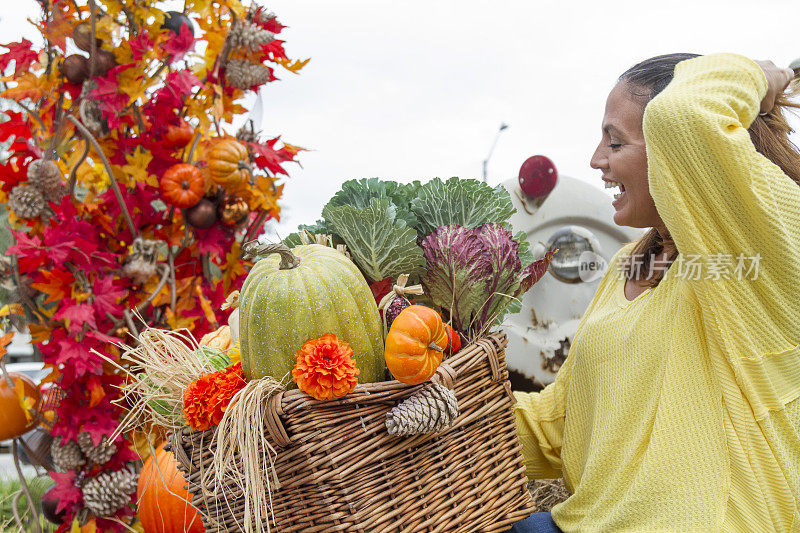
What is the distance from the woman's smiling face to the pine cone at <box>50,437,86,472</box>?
2430 mm

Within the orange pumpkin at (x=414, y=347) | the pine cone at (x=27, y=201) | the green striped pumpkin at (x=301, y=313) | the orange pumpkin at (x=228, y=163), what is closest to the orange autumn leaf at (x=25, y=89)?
the pine cone at (x=27, y=201)

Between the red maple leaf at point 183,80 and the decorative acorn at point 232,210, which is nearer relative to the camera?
the red maple leaf at point 183,80

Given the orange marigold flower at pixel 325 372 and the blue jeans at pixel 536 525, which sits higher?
the orange marigold flower at pixel 325 372

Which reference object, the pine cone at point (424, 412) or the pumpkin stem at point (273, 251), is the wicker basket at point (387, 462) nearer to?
the pine cone at point (424, 412)

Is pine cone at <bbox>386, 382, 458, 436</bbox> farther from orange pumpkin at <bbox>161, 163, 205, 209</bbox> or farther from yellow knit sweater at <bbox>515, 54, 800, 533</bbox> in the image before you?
orange pumpkin at <bbox>161, 163, 205, 209</bbox>

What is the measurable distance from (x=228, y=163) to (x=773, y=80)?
2068 millimetres

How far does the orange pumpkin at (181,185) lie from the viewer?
2.71m

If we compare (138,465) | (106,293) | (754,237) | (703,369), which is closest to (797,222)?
(754,237)

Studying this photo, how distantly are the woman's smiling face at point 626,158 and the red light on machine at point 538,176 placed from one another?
1717 millimetres

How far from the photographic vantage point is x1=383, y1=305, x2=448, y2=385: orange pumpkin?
4.26ft

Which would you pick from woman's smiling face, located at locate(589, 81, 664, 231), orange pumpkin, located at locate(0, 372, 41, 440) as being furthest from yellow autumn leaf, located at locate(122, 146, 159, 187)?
woman's smiling face, located at locate(589, 81, 664, 231)

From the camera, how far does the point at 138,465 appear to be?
9.49 ft

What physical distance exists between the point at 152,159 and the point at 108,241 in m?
0.42

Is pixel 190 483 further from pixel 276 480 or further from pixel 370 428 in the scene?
pixel 370 428
